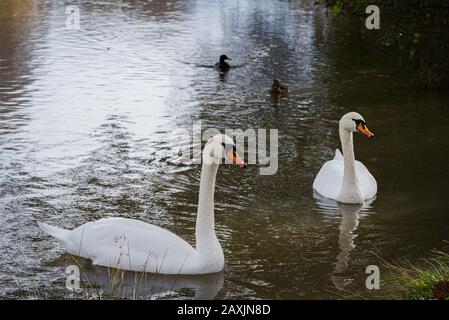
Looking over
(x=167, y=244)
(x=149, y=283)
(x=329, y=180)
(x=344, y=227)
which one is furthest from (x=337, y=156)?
(x=149, y=283)

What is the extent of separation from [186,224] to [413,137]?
244 inches

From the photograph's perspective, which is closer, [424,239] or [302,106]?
[424,239]

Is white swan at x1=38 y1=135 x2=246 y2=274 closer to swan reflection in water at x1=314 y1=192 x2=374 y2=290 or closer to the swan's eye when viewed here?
swan reflection in water at x1=314 y1=192 x2=374 y2=290

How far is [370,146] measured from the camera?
1598 centimetres

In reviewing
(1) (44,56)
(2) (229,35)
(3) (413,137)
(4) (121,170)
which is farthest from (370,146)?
(2) (229,35)

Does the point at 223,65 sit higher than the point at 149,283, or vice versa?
the point at 149,283

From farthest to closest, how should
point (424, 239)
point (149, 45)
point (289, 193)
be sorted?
point (149, 45)
point (289, 193)
point (424, 239)

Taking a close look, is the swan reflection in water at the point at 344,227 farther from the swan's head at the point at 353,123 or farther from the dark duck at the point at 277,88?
the dark duck at the point at 277,88

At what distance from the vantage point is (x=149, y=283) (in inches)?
380

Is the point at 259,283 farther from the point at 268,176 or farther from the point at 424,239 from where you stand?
the point at 268,176

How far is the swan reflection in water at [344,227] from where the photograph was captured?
32.8 feet

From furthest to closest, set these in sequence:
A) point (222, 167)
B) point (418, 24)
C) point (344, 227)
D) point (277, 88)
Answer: point (277, 88)
point (418, 24)
point (222, 167)
point (344, 227)

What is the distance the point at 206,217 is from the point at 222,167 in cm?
440

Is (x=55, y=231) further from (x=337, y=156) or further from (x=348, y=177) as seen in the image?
(x=337, y=156)
